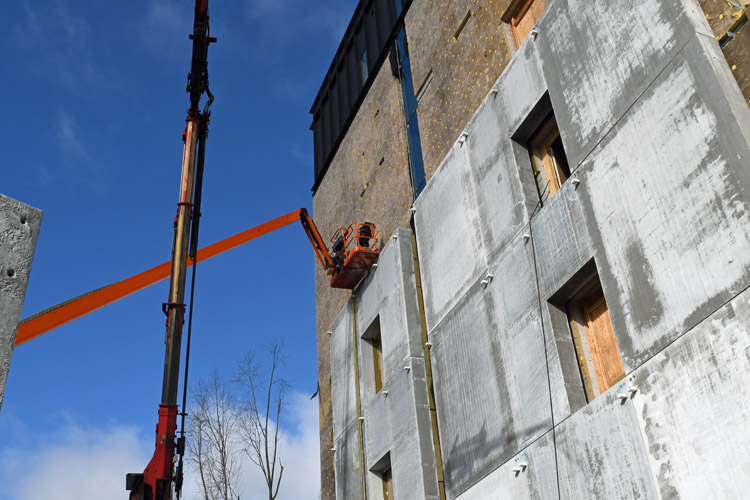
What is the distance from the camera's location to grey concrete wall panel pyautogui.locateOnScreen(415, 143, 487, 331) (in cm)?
1240

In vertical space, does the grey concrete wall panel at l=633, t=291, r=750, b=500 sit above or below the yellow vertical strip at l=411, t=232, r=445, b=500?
below

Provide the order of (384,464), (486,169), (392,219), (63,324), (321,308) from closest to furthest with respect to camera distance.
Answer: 1. (486,169)
2. (63,324)
3. (384,464)
4. (392,219)
5. (321,308)

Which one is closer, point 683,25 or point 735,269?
point 735,269

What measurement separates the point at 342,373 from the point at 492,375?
7080 mm

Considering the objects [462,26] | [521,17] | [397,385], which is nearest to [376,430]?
[397,385]

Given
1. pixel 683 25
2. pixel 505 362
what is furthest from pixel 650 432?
pixel 683 25

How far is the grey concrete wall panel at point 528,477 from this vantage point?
30.9ft

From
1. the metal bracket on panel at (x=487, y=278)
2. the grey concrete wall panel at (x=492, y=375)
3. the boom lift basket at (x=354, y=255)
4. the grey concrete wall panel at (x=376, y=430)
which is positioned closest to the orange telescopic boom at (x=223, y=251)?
the boom lift basket at (x=354, y=255)

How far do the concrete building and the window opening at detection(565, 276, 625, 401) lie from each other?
27 mm

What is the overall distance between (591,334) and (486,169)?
3.47m

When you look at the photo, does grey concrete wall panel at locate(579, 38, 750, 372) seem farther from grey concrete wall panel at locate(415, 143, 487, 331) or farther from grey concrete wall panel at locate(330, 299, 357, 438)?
grey concrete wall panel at locate(330, 299, 357, 438)

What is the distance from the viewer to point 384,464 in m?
14.9

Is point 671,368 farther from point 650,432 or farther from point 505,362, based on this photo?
point 505,362

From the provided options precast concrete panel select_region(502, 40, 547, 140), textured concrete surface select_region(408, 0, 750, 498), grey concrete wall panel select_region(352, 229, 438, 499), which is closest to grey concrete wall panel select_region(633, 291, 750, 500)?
textured concrete surface select_region(408, 0, 750, 498)
